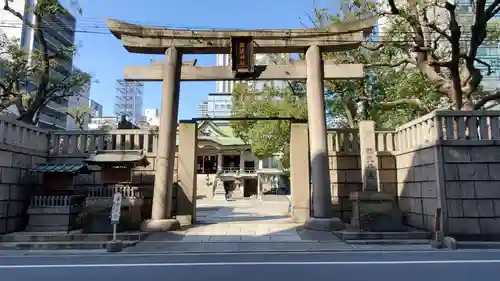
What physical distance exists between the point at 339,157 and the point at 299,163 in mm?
1530

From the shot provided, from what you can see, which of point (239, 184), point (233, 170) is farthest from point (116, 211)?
point (233, 170)

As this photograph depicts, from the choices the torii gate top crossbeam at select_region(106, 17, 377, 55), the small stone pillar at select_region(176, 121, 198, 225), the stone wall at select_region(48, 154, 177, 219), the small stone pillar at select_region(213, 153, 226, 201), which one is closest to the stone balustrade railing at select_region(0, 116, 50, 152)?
the stone wall at select_region(48, 154, 177, 219)

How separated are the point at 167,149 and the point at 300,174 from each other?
15.8 ft

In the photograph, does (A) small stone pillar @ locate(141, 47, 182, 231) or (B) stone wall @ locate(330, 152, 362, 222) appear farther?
(B) stone wall @ locate(330, 152, 362, 222)

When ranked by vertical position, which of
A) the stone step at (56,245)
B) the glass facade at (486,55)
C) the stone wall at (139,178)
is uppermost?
the glass facade at (486,55)

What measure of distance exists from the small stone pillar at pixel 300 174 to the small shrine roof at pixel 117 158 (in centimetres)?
524

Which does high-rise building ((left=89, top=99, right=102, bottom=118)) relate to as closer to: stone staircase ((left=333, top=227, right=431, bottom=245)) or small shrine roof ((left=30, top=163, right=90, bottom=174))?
small shrine roof ((left=30, top=163, right=90, bottom=174))

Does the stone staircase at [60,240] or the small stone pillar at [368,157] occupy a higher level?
the small stone pillar at [368,157]

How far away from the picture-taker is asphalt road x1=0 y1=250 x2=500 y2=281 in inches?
228

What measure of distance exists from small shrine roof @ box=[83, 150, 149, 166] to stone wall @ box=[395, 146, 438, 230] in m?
8.61

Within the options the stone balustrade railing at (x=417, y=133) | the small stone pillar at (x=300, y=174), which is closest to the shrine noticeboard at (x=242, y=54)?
the small stone pillar at (x=300, y=174)

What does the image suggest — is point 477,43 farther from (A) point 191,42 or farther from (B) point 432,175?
(A) point 191,42

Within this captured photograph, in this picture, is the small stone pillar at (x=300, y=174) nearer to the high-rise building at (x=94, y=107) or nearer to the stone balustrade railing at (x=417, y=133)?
the stone balustrade railing at (x=417, y=133)

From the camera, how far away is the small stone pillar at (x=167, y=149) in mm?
10953
